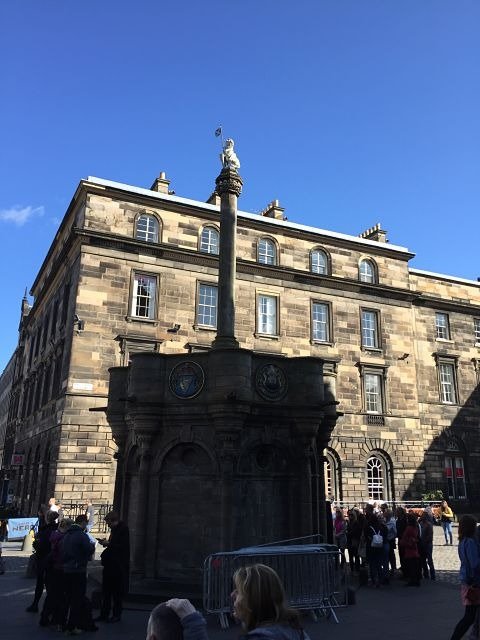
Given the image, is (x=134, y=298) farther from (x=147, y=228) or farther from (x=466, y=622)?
(x=466, y=622)

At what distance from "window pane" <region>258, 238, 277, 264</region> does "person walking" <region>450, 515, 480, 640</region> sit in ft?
73.7

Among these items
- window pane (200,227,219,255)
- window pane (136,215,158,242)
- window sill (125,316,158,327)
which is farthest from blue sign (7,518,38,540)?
window pane (200,227,219,255)

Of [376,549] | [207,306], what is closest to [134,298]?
[207,306]

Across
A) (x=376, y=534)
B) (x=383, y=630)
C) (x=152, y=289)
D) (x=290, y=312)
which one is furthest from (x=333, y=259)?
(x=383, y=630)

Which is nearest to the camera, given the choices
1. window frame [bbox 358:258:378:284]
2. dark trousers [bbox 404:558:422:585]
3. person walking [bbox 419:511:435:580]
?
dark trousers [bbox 404:558:422:585]

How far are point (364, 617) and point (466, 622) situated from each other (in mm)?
2756

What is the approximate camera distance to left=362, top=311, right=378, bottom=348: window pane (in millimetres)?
30375

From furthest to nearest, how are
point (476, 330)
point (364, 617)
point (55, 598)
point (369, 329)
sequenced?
point (476, 330) < point (369, 329) < point (364, 617) < point (55, 598)

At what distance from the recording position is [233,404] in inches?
408

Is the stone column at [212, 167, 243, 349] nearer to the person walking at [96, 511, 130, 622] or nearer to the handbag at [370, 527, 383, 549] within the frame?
the person walking at [96, 511, 130, 622]

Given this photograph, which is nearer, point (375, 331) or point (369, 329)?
point (369, 329)

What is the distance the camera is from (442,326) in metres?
33.9

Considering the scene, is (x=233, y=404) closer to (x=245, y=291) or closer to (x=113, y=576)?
(x=113, y=576)

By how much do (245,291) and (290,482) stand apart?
56.5 feet
